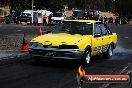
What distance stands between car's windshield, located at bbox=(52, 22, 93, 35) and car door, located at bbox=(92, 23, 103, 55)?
0.22 meters

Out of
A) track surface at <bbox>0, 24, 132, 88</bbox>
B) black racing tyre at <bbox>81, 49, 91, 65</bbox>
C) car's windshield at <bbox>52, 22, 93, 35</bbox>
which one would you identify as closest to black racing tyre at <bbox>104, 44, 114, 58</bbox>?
track surface at <bbox>0, 24, 132, 88</bbox>

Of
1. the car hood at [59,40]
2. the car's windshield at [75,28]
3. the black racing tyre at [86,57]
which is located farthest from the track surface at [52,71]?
the car's windshield at [75,28]

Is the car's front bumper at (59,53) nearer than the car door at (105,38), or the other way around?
the car's front bumper at (59,53)

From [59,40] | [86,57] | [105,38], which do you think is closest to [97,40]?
[105,38]

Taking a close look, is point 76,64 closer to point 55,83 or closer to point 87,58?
point 87,58

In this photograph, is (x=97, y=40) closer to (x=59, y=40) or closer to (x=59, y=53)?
(x=59, y=40)

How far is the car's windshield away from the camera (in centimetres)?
1403

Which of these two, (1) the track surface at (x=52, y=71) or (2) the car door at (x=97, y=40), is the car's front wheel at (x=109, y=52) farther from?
(2) the car door at (x=97, y=40)

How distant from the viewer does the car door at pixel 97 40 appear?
547 inches

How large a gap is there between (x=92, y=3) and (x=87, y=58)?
141174 millimetres

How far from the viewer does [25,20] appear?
57.9 m

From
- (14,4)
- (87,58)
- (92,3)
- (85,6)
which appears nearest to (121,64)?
(87,58)

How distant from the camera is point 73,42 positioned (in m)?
12.6

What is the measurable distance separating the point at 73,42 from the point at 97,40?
1.78 meters
